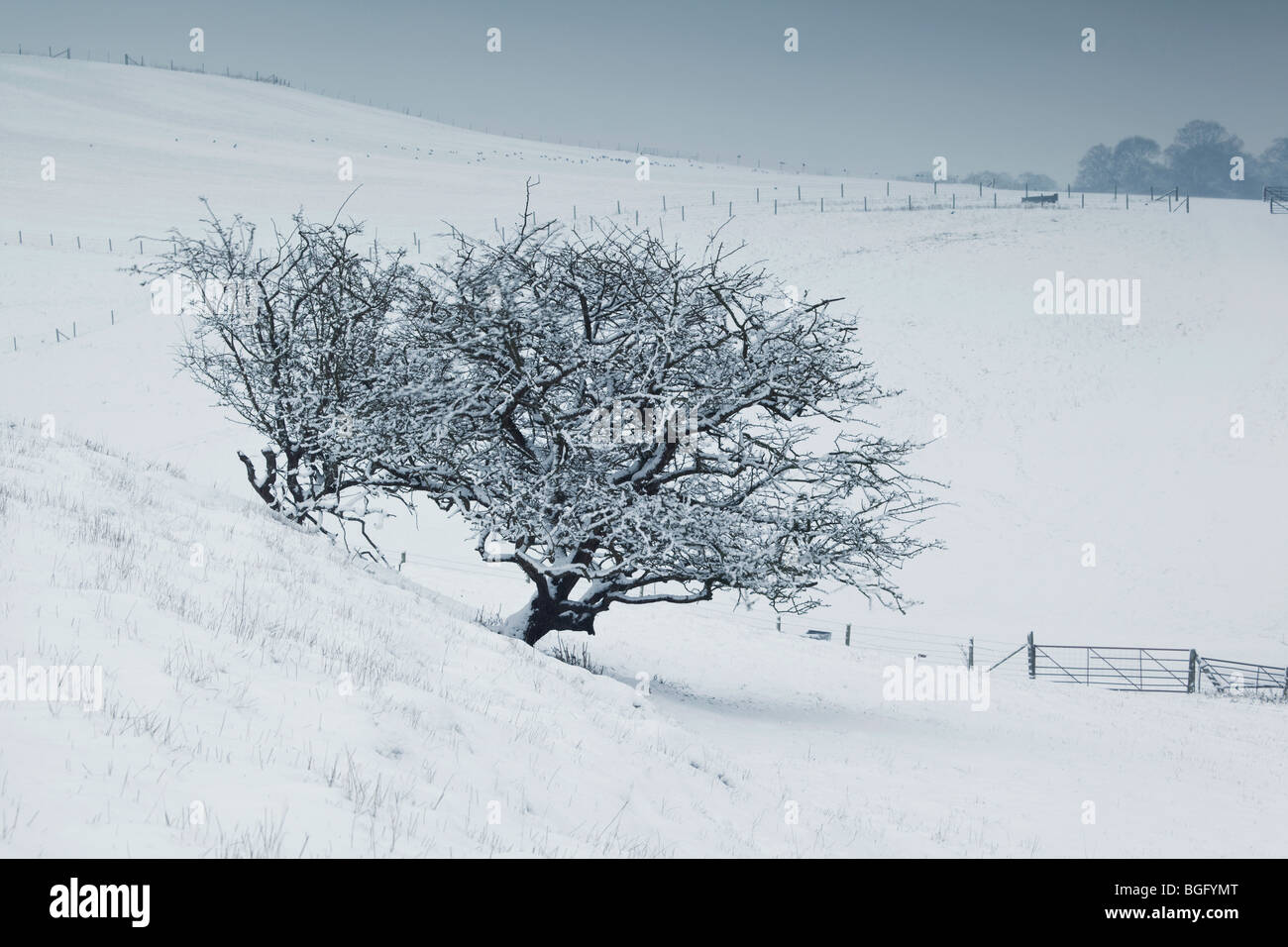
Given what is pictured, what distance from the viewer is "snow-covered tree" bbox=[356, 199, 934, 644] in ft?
52.1

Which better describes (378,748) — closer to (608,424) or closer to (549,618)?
(608,424)

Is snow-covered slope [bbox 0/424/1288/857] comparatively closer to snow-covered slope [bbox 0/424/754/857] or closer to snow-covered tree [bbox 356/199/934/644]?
snow-covered slope [bbox 0/424/754/857]

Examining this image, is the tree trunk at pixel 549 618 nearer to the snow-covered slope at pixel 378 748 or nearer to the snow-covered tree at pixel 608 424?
the snow-covered tree at pixel 608 424

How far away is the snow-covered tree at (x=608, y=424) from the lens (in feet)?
52.1

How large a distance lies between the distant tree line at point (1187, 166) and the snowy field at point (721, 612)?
78523 mm

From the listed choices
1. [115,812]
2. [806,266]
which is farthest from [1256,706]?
[806,266]

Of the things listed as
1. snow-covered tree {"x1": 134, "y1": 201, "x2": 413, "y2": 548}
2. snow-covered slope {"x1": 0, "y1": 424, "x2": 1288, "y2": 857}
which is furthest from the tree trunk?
snow-covered tree {"x1": 134, "y1": 201, "x2": 413, "y2": 548}

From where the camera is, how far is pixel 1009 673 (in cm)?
2842

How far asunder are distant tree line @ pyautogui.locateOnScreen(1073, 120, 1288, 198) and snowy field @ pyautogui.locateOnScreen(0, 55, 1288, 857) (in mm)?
78523

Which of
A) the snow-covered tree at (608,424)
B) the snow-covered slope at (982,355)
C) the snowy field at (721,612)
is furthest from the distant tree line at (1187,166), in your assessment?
the snow-covered tree at (608,424)

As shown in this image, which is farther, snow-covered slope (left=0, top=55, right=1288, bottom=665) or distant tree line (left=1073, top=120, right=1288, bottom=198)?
distant tree line (left=1073, top=120, right=1288, bottom=198)

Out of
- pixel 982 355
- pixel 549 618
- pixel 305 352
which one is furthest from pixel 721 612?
pixel 982 355
